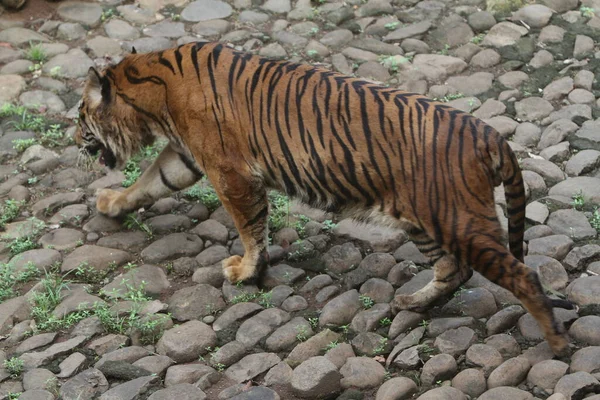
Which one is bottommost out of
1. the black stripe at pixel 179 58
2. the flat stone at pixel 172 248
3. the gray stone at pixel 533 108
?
the flat stone at pixel 172 248

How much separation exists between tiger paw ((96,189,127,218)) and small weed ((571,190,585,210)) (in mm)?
3235

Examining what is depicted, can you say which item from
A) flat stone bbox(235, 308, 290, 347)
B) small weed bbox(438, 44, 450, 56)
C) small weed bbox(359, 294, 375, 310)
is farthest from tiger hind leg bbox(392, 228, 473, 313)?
small weed bbox(438, 44, 450, 56)

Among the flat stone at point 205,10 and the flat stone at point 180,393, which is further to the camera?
the flat stone at point 205,10

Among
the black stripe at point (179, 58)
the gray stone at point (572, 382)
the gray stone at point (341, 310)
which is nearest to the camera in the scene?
the gray stone at point (572, 382)

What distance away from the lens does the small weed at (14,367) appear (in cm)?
525

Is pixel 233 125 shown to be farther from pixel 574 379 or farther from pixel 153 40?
pixel 153 40

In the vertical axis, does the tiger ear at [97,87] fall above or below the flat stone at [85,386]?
above

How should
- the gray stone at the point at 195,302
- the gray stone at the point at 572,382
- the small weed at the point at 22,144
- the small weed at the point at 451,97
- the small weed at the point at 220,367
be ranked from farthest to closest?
the small weed at the point at 451,97, the small weed at the point at 22,144, the gray stone at the point at 195,302, the small weed at the point at 220,367, the gray stone at the point at 572,382

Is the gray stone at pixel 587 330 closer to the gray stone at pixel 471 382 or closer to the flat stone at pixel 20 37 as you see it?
the gray stone at pixel 471 382

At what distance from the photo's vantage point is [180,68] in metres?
5.92

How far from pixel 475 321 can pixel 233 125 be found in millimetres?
1925

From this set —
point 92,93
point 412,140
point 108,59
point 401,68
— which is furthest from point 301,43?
point 412,140

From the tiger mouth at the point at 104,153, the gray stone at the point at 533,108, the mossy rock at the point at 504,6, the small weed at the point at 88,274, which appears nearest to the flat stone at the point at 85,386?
the small weed at the point at 88,274

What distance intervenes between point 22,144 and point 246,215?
8.74 ft
